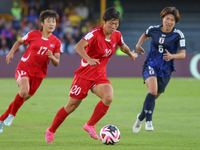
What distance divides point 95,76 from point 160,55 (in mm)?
1593

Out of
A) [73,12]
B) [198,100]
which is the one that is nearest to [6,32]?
[73,12]

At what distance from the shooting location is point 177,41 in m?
7.29

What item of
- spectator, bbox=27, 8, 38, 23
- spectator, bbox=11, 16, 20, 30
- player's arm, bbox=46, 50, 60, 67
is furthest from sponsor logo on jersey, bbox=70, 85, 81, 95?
spectator, bbox=27, 8, 38, 23

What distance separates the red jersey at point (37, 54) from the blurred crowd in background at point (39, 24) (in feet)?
40.9

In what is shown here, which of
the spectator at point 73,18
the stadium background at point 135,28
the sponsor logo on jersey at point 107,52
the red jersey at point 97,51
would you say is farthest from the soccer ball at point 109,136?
the spectator at point 73,18

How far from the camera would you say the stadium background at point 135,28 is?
1984 centimetres

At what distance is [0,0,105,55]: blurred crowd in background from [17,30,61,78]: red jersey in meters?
12.5

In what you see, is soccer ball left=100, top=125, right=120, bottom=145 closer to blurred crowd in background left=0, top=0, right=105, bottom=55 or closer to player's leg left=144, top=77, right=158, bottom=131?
player's leg left=144, top=77, right=158, bottom=131

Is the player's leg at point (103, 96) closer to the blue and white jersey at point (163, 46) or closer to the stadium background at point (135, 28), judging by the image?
the blue and white jersey at point (163, 46)

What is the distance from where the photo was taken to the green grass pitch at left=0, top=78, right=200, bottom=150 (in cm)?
594

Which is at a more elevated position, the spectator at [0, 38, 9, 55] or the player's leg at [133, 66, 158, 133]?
the player's leg at [133, 66, 158, 133]

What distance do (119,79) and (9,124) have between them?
12.5m

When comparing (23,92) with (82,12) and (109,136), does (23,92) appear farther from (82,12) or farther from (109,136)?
(82,12)

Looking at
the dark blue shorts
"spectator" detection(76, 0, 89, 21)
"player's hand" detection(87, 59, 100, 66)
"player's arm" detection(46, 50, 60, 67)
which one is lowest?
"spectator" detection(76, 0, 89, 21)
